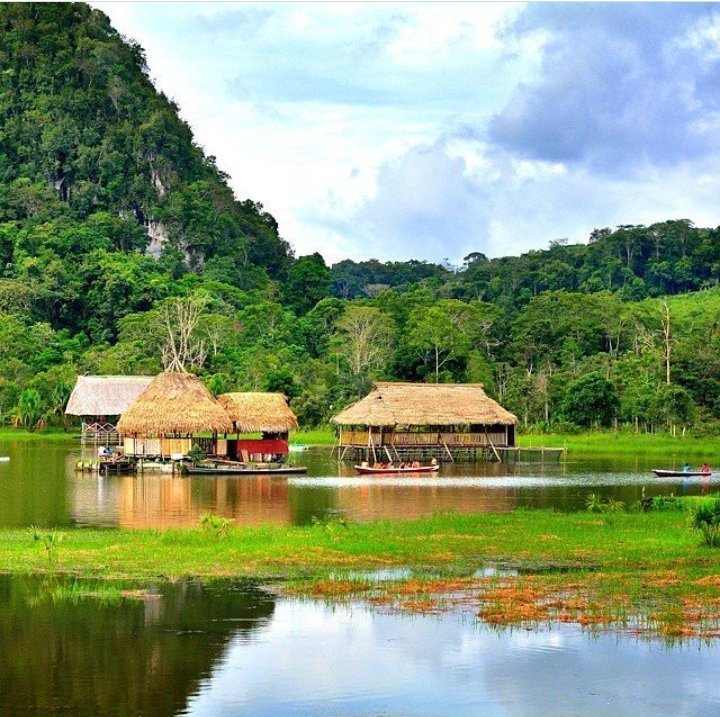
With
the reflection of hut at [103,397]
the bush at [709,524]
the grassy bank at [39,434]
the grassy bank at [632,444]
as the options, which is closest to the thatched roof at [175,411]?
the reflection of hut at [103,397]

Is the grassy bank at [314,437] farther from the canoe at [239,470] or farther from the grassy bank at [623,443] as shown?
the canoe at [239,470]

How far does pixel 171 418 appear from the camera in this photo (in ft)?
147

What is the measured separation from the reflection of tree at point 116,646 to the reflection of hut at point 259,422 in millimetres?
27241

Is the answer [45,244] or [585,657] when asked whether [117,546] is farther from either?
[45,244]

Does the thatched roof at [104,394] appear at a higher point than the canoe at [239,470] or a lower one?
higher

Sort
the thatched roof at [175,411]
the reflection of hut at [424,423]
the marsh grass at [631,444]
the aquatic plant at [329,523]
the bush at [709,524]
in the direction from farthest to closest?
the marsh grass at [631,444]
the reflection of hut at [424,423]
the thatched roof at [175,411]
the aquatic plant at [329,523]
the bush at [709,524]

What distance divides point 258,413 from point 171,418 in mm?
3191

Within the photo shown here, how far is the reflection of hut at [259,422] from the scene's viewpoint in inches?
1818

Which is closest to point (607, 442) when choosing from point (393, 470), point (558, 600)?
point (393, 470)

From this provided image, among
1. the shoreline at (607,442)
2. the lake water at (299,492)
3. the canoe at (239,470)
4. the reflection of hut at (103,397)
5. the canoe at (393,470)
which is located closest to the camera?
the lake water at (299,492)

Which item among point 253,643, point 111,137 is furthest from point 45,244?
point 253,643

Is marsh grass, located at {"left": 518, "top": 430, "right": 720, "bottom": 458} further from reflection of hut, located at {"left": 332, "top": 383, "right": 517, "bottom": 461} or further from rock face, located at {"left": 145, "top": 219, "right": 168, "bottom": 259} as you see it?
rock face, located at {"left": 145, "top": 219, "right": 168, "bottom": 259}

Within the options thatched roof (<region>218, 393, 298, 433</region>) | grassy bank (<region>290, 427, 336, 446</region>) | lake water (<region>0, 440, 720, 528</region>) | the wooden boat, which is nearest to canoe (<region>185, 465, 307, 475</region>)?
the wooden boat

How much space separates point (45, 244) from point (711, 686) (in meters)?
82.6
